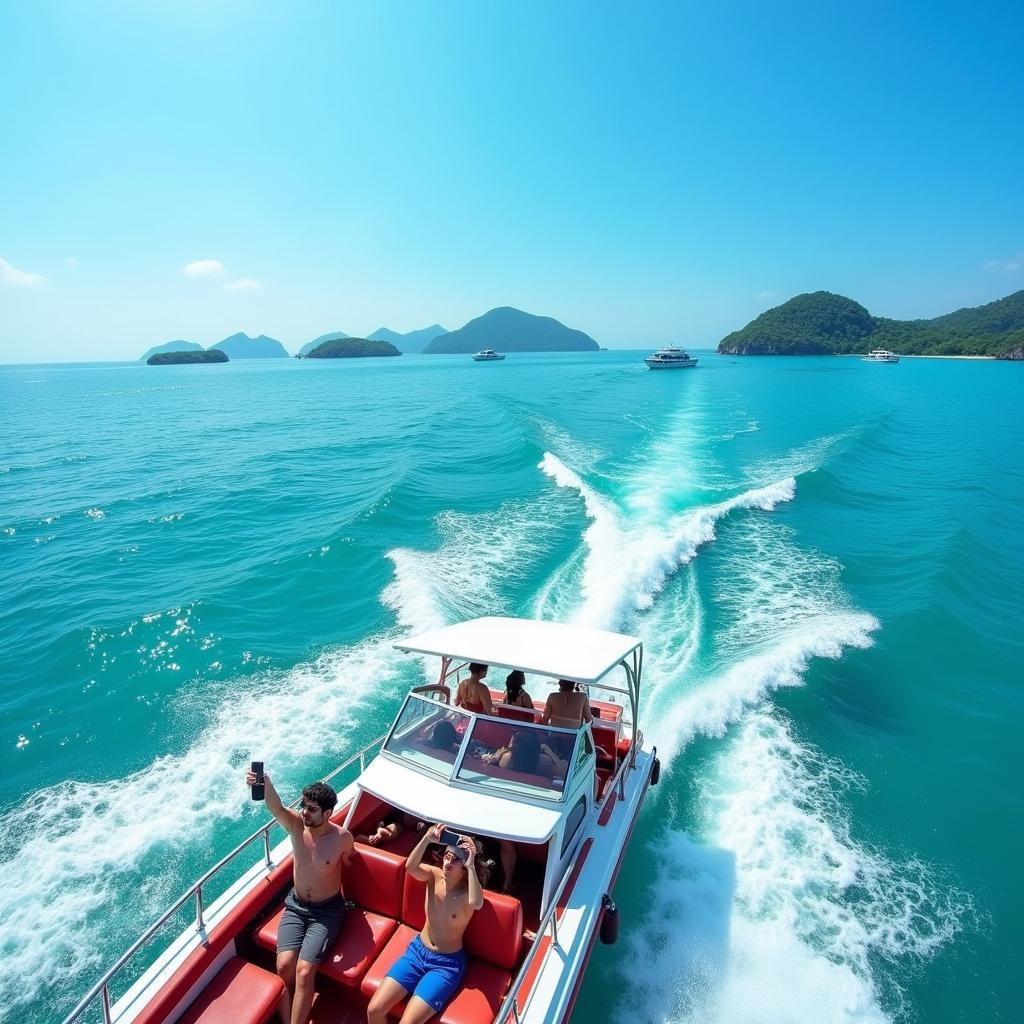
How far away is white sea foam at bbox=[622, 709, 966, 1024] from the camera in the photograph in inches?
247

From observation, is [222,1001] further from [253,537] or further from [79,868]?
[253,537]

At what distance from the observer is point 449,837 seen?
5988mm

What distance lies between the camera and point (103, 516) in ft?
74.2

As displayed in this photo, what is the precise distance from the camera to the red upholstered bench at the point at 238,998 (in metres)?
4.76

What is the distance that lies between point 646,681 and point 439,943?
7.49 m

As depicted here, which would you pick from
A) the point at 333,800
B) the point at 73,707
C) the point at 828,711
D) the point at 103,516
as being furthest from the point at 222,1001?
the point at 103,516

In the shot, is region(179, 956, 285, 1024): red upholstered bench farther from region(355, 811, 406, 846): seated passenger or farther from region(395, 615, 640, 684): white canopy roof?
region(395, 615, 640, 684): white canopy roof

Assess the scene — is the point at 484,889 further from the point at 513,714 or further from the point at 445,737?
the point at 513,714

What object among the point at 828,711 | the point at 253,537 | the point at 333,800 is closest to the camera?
the point at 333,800

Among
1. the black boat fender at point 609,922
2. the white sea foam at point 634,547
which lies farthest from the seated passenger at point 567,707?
the white sea foam at point 634,547

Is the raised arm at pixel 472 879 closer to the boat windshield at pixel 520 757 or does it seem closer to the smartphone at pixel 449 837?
the smartphone at pixel 449 837

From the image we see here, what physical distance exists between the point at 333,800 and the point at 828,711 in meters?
9.60

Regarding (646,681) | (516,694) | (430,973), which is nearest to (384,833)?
(430,973)

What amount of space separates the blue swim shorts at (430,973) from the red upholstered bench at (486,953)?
14 cm
